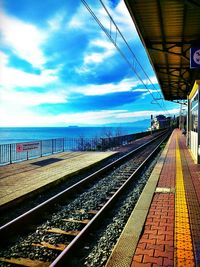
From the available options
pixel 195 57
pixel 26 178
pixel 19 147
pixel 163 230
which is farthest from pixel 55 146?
pixel 163 230

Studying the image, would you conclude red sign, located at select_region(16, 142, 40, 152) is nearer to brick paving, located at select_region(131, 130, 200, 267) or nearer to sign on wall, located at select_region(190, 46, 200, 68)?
brick paving, located at select_region(131, 130, 200, 267)

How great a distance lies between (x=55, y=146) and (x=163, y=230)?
634 inches

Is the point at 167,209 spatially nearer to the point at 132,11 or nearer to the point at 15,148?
the point at 132,11

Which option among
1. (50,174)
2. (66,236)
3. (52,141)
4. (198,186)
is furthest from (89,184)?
(52,141)

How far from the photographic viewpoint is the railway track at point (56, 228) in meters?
4.60

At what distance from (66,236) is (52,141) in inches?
572

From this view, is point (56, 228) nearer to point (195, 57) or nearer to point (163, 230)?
point (163, 230)

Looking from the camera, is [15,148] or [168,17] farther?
[15,148]

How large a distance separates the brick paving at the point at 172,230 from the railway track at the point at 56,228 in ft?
3.70

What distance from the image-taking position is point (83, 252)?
4816 mm

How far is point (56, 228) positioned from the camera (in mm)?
5852

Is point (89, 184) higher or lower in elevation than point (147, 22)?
lower

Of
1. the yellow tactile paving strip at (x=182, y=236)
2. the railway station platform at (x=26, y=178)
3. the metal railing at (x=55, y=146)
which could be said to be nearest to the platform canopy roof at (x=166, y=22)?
the yellow tactile paving strip at (x=182, y=236)

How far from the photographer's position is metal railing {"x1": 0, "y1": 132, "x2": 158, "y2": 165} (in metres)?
15.4
